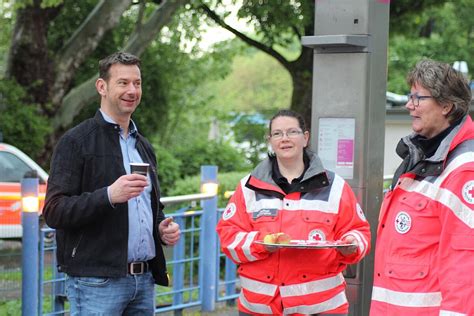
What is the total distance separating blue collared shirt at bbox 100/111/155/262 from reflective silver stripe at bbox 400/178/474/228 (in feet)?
4.32

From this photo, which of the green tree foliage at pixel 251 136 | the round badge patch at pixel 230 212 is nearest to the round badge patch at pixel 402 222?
the round badge patch at pixel 230 212

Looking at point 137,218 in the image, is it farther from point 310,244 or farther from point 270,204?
point 310,244

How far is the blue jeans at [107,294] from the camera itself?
4.40 metres

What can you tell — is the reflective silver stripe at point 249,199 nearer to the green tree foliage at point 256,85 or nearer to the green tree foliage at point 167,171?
the green tree foliage at point 167,171

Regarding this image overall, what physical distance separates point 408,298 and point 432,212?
39cm

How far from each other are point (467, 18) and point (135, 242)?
19.9 metres

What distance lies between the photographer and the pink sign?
5617 millimetres

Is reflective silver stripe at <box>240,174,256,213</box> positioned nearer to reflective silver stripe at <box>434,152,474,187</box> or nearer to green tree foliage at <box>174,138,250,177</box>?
reflective silver stripe at <box>434,152,474,187</box>

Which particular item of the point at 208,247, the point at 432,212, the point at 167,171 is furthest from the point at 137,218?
the point at 167,171

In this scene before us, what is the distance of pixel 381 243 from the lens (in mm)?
4078

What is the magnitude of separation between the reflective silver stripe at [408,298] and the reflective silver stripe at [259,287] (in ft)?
2.63

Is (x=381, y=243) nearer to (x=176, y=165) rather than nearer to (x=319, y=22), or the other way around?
(x=319, y=22)

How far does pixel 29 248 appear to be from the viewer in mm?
6859

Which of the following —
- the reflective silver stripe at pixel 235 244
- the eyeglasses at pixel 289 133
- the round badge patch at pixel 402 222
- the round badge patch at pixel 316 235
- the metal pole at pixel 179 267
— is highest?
the eyeglasses at pixel 289 133
